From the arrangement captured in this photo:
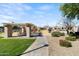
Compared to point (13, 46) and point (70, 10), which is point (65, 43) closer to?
point (70, 10)

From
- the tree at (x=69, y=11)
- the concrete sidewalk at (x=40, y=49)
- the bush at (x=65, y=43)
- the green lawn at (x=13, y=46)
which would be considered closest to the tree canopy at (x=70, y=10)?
the tree at (x=69, y=11)

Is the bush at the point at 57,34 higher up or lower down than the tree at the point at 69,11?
lower down

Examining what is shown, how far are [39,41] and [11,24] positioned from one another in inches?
24.0

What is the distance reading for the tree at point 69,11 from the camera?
4.41 m

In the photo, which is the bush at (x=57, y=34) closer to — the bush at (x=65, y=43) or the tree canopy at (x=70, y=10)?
the bush at (x=65, y=43)

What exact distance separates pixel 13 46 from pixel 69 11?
1.24m

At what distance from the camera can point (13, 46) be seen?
175 inches

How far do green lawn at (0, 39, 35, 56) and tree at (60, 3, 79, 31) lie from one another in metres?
0.75

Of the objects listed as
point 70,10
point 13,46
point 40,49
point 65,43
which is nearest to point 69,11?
point 70,10

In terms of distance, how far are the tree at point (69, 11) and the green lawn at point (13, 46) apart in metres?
0.75

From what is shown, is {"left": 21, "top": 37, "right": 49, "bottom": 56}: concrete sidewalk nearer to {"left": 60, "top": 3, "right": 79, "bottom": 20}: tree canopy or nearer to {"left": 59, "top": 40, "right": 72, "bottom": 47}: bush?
{"left": 59, "top": 40, "right": 72, "bottom": 47}: bush

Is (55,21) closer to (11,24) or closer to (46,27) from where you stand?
(46,27)

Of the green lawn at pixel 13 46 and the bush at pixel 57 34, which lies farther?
the bush at pixel 57 34

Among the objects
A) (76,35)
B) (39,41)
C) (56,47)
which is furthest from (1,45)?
(76,35)
